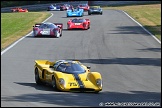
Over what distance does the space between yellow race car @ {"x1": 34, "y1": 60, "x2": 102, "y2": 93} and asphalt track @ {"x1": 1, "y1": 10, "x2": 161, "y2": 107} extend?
351mm

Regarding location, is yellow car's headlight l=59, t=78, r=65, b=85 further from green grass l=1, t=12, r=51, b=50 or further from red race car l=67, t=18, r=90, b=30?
red race car l=67, t=18, r=90, b=30

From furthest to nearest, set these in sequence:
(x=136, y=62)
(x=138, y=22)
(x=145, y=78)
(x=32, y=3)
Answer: (x=32, y=3) → (x=138, y=22) → (x=136, y=62) → (x=145, y=78)

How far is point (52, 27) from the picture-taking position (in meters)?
39.2

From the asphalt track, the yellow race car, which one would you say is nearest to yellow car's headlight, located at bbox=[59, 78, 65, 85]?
the yellow race car

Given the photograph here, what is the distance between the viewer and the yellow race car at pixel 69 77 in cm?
1747

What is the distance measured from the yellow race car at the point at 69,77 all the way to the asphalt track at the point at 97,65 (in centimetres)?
35

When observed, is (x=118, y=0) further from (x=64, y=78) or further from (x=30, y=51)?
(x=64, y=78)

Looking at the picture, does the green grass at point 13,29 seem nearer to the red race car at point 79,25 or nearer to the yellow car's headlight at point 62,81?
the red race car at point 79,25

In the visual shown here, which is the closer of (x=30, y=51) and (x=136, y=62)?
(x=136, y=62)

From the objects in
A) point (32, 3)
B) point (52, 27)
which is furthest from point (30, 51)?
point (32, 3)

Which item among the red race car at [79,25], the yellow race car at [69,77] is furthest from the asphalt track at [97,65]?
the red race car at [79,25]

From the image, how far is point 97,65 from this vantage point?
81.4 ft

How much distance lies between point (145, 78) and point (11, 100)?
7462 mm

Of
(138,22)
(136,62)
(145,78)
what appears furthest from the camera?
(138,22)
